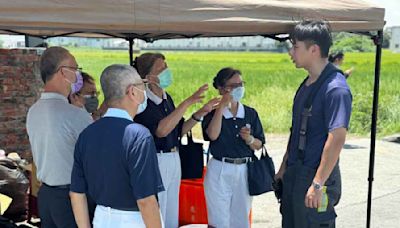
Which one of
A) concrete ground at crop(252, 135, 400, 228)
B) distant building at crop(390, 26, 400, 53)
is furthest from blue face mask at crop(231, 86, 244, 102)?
distant building at crop(390, 26, 400, 53)

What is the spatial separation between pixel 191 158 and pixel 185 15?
1584 millimetres

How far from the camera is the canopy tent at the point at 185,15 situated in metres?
2.81

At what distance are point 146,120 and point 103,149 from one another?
54.6 inches

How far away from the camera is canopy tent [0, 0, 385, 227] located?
281cm

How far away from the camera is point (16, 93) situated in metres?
7.00

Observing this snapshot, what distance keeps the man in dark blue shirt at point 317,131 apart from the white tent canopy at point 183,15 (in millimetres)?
239

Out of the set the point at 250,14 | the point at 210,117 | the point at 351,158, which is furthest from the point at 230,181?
the point at 351,158

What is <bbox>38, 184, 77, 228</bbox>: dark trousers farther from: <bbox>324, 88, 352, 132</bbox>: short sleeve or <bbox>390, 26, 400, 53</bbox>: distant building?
<bbox>390, 26, 400, 53</bbox>: distant building

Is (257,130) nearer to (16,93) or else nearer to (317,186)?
(317,186)

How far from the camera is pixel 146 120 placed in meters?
3.85

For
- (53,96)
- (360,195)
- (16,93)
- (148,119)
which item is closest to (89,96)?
(148,119)

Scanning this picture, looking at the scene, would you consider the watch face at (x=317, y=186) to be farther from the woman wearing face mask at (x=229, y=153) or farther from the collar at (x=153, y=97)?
the collar at (x=153, y=97)

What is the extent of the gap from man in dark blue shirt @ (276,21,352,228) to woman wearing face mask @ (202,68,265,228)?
2.39 feet

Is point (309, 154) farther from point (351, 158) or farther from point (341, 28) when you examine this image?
point (351, 158)
